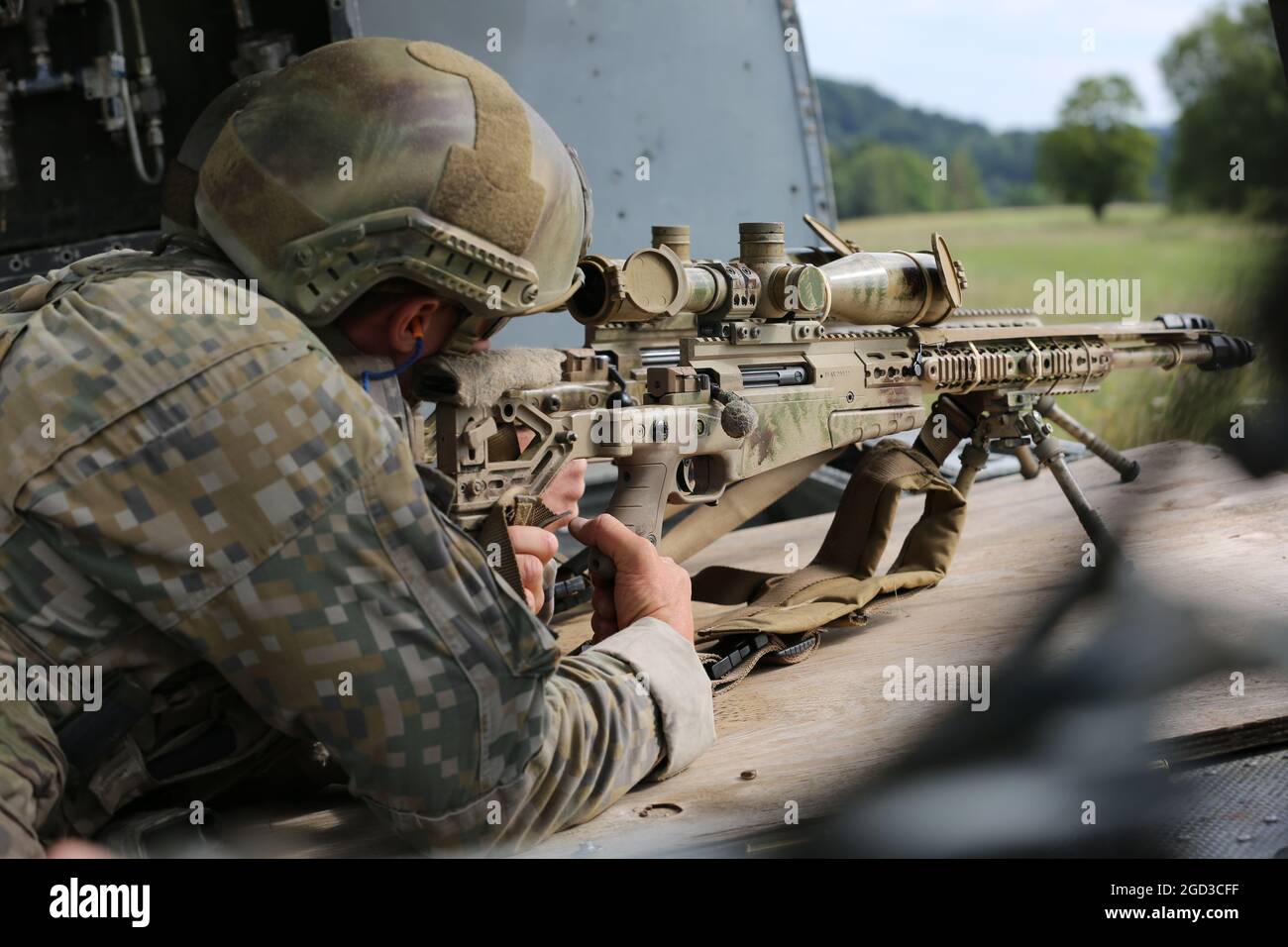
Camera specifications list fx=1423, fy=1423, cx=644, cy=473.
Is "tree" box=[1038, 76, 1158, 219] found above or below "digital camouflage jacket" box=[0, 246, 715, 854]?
above

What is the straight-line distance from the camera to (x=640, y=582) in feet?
8.70

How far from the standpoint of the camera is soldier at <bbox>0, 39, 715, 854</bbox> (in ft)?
6.17

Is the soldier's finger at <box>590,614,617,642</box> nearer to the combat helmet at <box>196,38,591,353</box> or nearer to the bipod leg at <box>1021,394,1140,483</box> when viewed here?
the combat helmet at <box>196,38,591,353</box>

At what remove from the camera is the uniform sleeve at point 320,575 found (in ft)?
6.14

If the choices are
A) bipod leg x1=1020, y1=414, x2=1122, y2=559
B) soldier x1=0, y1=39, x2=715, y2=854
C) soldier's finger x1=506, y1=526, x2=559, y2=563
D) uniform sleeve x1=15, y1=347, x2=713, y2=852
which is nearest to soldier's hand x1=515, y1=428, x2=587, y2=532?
soldier's finger x1=506, y1=526, x2=559, y2=563

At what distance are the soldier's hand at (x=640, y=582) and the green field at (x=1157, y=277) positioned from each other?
98 centimetres

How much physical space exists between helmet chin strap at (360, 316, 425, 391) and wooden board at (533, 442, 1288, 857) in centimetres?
79

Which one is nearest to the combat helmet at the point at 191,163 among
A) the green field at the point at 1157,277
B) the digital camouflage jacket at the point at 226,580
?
the digital camouflage jacket at the point at 226,580

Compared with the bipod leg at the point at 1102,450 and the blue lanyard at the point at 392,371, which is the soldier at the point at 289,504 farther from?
the bipod leg at the point at 1102,450

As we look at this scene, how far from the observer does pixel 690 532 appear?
153 inches

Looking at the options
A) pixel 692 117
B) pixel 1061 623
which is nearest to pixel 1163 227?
pixel 1061 623

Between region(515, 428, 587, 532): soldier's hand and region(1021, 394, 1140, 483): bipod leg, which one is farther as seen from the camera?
region(1021, 394, 1140, 483): bipod leg

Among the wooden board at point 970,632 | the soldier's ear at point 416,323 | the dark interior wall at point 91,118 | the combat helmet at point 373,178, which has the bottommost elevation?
the wooden board at point 970,632
